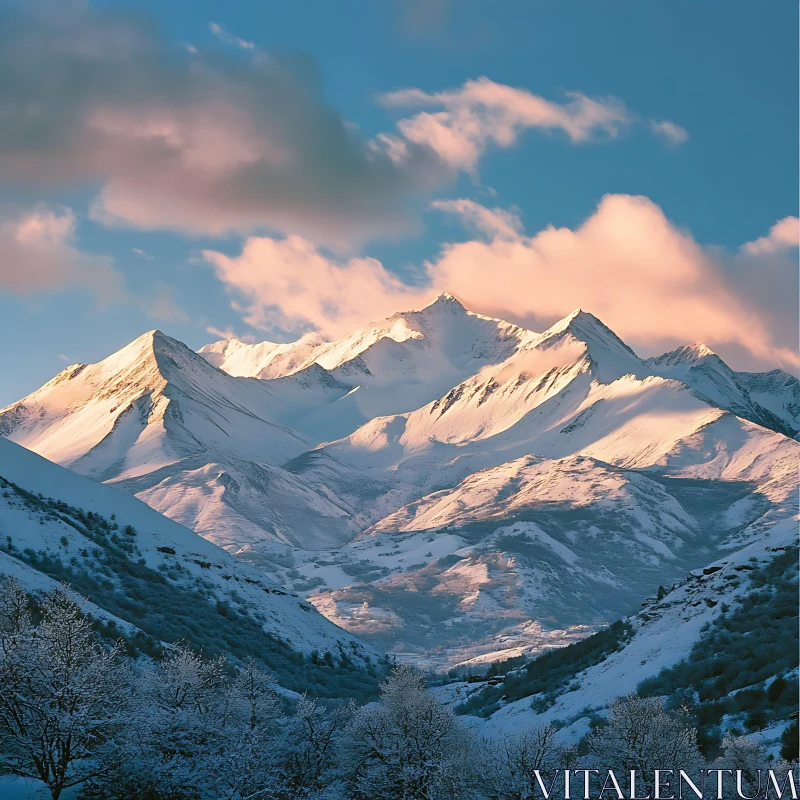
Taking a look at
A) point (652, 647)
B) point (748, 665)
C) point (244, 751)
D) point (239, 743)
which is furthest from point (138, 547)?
point (748, 665)

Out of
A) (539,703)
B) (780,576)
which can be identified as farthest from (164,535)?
(780,576)

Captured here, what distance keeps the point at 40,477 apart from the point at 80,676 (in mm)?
77251

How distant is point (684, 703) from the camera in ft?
234

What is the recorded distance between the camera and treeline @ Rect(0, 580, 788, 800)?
60406 millimetres

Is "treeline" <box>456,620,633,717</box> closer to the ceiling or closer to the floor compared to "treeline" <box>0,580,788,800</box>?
closer to the ceiling

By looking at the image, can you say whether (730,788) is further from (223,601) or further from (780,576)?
(223,601)

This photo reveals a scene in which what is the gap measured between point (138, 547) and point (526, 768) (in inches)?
2970

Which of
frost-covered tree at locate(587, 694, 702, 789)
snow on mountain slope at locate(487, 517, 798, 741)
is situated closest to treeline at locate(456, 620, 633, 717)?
snow on mountain slope at locate(487, 517, 798, 741)

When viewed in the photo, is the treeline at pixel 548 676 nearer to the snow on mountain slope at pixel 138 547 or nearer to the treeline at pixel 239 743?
the treeline at pixel 239 743

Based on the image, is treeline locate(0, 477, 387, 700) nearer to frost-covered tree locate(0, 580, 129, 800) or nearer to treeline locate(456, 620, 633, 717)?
treeline locate(456, 620, 633, 717)

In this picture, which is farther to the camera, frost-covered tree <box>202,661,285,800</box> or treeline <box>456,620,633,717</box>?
treeline <box>456,620,633,717</box>

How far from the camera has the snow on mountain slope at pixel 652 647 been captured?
7869 cm

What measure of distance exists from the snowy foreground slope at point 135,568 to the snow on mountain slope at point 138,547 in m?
0.16

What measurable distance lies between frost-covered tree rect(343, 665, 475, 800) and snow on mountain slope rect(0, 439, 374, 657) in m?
49.0
